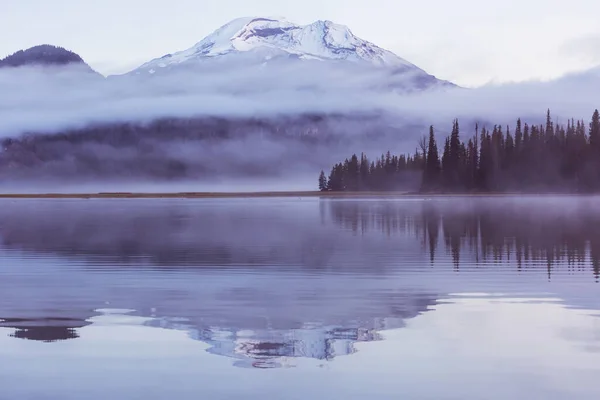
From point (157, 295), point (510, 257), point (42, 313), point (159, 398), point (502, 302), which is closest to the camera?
point (159, 398)

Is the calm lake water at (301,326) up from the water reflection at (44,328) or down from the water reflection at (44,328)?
down

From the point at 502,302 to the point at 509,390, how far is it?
9215 millimetres

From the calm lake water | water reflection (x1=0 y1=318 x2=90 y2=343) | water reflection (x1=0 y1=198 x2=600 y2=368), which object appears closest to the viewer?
the calm lake water

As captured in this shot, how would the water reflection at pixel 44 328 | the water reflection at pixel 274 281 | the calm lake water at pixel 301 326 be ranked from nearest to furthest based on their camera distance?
1. the calm lake water at pixel 301 326
2. the water reflection at pixel 44 328
3. the water reflection at pixel 274 281

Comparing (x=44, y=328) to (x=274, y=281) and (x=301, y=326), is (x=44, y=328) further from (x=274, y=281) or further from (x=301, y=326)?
(x=274, y=281)

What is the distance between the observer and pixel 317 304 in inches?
892

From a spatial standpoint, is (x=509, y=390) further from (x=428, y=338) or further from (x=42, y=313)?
(x=42, y=313)

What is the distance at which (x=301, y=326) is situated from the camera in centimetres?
1909

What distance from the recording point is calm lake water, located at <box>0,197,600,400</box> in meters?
14.4

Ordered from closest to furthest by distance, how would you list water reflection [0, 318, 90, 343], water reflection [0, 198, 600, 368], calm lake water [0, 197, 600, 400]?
1. calm lake water [0, 197, 600, 400]
2. water reflection [0, 318, 90, 343]
3. water reflection [0, 198, 600, 368]

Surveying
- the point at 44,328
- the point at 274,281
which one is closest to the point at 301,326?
the point at 44,328

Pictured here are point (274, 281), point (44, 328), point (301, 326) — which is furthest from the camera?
point (274, 281)

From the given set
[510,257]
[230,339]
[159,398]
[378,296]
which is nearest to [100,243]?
[510,257]

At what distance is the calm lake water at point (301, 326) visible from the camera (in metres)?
14.4
